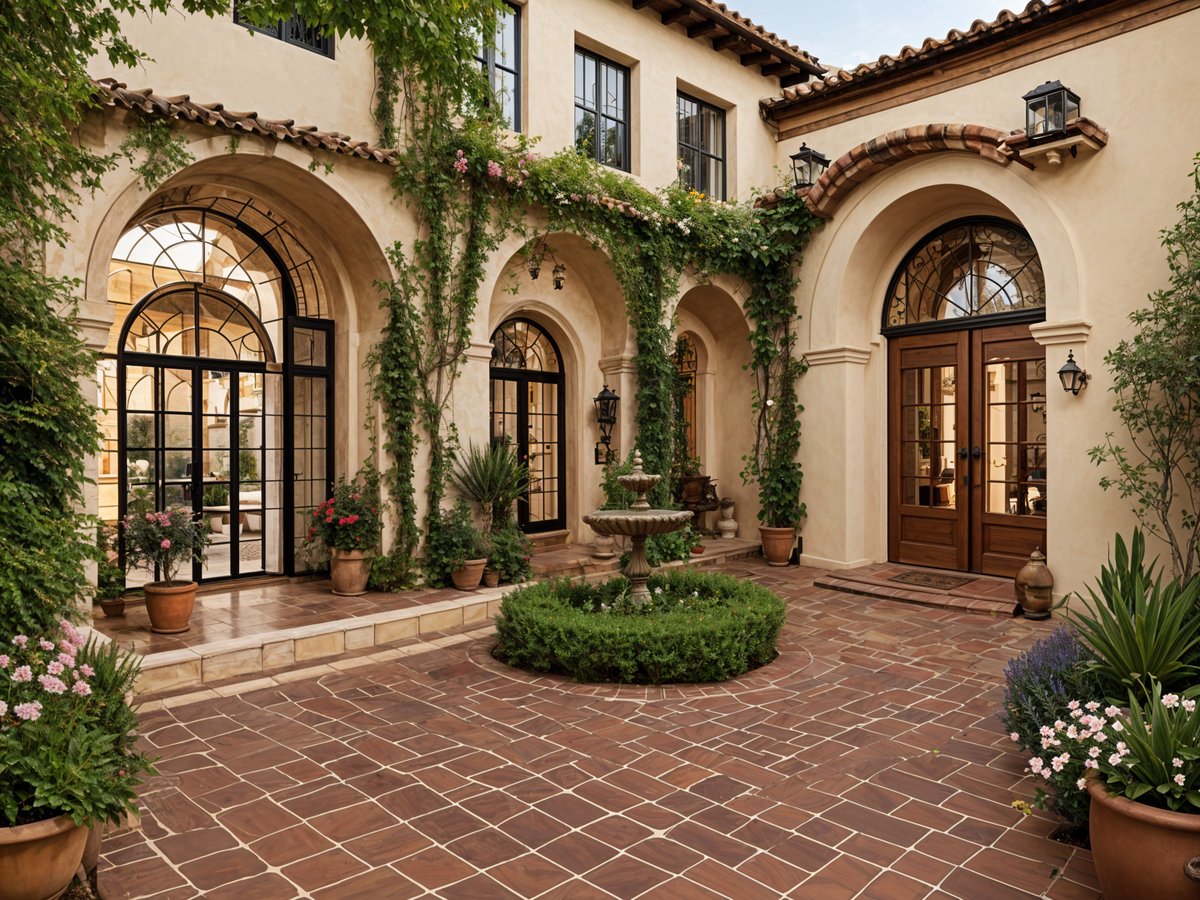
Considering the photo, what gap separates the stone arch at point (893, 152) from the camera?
8430 mm

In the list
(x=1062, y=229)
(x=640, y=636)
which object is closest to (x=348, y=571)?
(x=640, y=636)

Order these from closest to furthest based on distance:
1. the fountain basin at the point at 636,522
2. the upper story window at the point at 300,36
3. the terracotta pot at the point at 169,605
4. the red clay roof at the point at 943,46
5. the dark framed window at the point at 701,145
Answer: the terracotta pot at the point at 169,605
the fountain basin at the point at 636,522
the upper story window at the point at 300,36
the red clay roof at the point at 943,46
the dark framed window at the point at 701,145

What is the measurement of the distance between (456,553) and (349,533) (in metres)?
1.07

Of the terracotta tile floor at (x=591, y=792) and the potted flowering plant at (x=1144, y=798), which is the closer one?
the potted flowering plant at (x=1144, y=798)

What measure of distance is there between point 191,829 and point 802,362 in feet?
28.8

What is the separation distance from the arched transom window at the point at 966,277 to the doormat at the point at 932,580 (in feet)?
9.96

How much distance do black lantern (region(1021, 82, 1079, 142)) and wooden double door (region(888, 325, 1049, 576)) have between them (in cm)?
215

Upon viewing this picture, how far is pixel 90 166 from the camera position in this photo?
16.9ft

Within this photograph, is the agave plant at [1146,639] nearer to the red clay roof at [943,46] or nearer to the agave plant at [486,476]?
the agave plant at [486,476]

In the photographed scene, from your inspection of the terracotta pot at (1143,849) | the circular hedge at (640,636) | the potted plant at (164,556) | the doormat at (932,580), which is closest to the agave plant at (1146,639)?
the terracotta pot at (1143,849)

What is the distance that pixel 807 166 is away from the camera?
1025cm

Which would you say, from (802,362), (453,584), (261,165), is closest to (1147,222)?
(802,362)

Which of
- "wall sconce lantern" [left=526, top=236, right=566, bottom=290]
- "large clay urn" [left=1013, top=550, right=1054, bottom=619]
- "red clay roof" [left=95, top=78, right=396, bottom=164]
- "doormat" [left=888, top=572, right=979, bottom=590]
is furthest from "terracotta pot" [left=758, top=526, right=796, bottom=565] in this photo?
"red clay roof" [left=95, top=78, right=396, bottom=164]

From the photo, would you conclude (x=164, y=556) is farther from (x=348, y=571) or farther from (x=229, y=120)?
(x=229, y=120)
